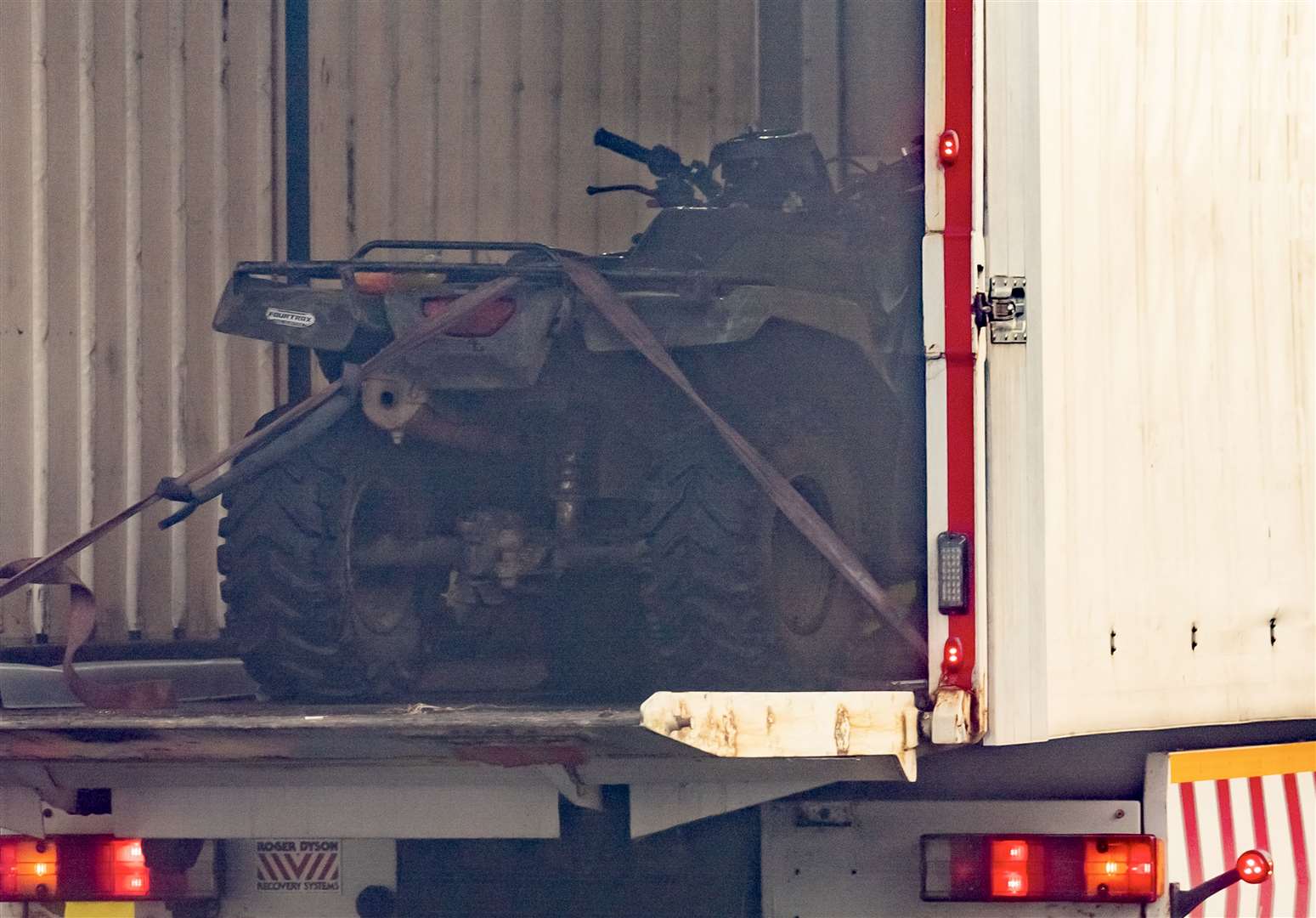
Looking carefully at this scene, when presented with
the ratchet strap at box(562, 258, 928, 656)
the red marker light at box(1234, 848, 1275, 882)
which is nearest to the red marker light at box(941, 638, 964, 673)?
the ratchet strap at box(562, 258, 928, 656)

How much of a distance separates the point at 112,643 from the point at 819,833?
216 centimetres

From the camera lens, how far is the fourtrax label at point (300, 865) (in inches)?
128

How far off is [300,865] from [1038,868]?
56.8 inches

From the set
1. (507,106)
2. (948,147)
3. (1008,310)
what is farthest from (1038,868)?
(507,106)

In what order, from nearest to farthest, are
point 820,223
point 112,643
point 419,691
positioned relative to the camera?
point 419,691, point 820,223, point 112,643

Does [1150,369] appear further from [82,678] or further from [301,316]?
[82,678]

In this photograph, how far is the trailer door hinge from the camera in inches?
109

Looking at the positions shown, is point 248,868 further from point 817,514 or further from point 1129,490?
point 1129,490

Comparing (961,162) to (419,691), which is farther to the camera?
(419,691)

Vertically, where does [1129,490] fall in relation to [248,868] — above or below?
above

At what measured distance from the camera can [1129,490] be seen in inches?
118

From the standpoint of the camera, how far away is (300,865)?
128 inches

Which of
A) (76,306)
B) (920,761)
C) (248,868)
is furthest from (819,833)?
(76,306)

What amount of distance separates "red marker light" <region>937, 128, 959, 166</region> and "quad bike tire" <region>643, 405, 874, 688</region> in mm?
803
